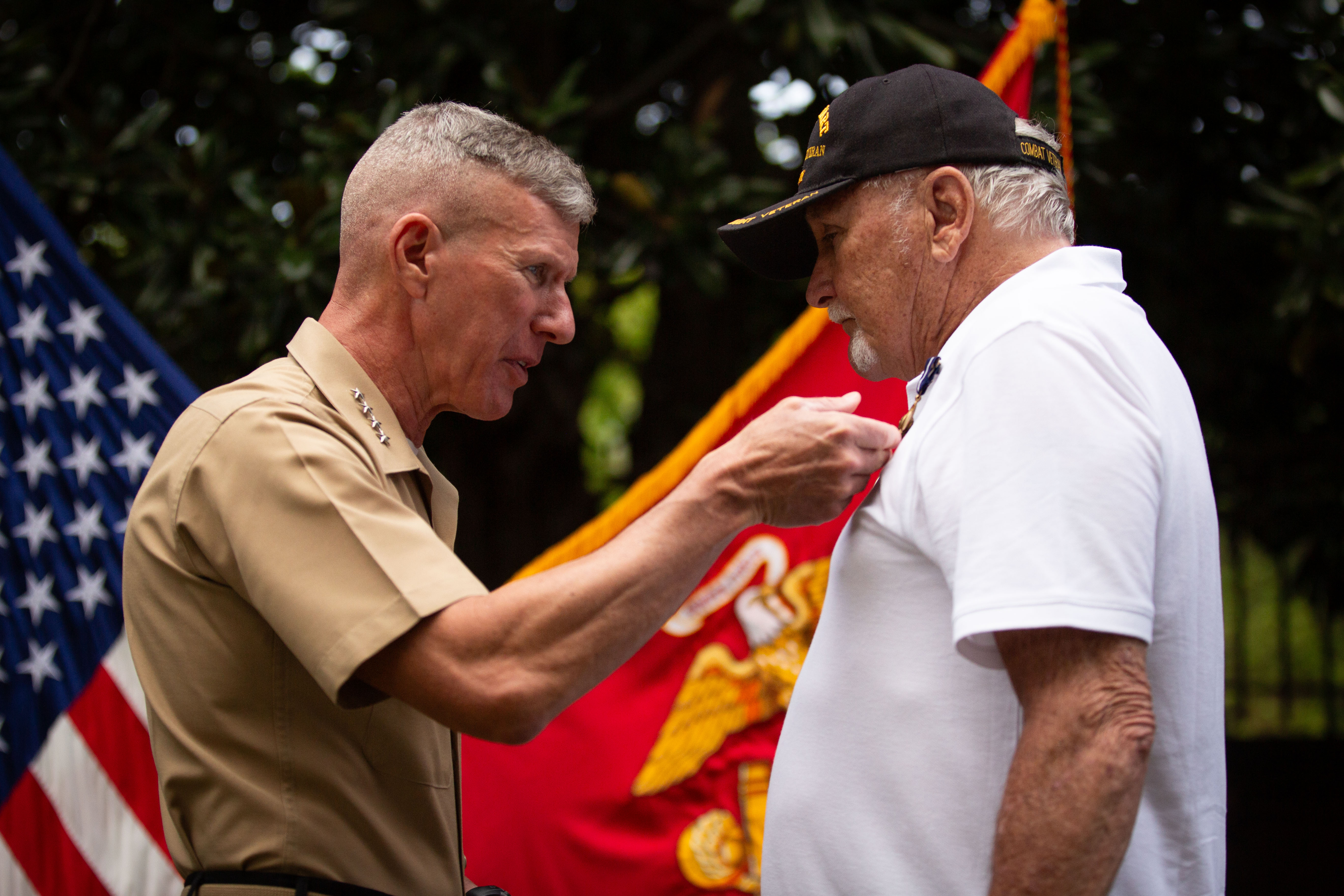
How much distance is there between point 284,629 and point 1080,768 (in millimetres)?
954

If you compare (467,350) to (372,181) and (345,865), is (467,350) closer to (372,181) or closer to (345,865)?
(372,181)

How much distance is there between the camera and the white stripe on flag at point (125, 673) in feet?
8.47

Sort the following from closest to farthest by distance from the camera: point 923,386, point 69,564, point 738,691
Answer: point 923,386
point 69,564
point 738,691

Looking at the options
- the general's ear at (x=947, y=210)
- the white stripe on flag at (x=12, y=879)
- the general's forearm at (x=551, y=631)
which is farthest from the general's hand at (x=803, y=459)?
the white stripe on flag at (x=12, y=879)

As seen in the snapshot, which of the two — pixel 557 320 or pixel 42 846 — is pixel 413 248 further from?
pixel 42 846

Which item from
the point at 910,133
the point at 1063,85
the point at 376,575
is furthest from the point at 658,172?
the point at 376,575

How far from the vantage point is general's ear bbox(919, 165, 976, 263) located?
4.78 feet

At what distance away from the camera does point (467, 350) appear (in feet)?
5.56

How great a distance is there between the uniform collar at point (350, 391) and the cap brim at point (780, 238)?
0.66 meters

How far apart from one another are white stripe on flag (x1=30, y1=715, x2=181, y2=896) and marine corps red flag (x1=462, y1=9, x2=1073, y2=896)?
780 mm

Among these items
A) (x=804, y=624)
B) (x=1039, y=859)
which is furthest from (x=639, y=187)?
(x=1039, y=859)

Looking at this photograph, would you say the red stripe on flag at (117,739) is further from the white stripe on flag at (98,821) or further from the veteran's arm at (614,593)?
the veteran's arm at (614,593)

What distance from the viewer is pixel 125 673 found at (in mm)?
2605

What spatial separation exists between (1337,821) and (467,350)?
5.98 m
